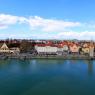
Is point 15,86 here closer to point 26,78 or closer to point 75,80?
point 26,78

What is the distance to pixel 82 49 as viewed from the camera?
2112 cm

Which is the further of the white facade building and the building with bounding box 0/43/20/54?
the white facade building

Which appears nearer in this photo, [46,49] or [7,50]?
[7,50]

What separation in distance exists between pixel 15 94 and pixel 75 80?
9.99ft

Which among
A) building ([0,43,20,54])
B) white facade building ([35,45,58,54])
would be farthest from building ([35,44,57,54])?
building ([0,43,20,54])

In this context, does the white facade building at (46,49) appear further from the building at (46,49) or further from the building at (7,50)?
the building at (7,50)

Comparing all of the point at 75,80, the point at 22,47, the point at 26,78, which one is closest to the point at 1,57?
the point at 22,47

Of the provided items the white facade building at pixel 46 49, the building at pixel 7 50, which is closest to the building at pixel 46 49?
the white facade building at pixel 46 49

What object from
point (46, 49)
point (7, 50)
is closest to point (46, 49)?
point (46, 49)

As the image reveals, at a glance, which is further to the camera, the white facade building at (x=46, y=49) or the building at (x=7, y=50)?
the white facade building at (x=46, y=49)

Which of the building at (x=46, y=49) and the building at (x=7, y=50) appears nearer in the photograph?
the building at (x=7, y=50)

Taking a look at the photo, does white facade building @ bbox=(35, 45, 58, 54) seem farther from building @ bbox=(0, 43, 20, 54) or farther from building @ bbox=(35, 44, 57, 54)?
building @ bbox=(0, 43, 20, 54)

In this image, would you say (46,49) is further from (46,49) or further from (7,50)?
(7,50)

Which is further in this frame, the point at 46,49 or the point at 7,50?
the point at 46,49
